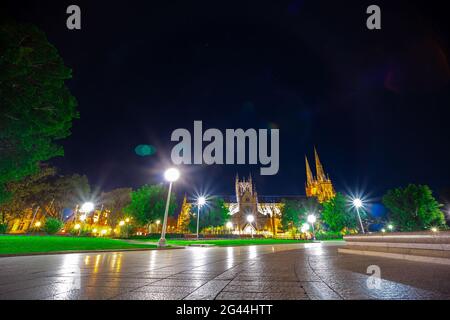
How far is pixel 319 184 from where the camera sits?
110625mm

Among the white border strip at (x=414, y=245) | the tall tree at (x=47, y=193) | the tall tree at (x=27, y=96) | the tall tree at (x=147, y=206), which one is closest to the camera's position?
the white border strip at (x=414, y=245)

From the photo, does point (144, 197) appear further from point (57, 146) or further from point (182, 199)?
point (182, 199)

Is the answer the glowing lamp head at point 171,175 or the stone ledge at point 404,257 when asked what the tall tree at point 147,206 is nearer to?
the glowing lamp head at point 171,175

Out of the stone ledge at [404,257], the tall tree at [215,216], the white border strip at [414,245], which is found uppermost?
the tall tree at [215,216]

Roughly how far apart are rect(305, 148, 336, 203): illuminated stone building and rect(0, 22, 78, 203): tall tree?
105767 millimetres

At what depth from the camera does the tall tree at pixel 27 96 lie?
14.0 m

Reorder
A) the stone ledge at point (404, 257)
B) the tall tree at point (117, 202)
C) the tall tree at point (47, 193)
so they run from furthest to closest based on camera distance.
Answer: the tall tree at point (117, 202) < the tall tree at point (47, 193) < the stone ledge at point (404, 257)

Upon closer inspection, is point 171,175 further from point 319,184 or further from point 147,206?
point 319,184

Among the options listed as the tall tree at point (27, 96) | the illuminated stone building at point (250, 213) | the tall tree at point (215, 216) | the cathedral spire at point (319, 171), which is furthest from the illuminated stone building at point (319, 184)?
the tall tree at point (27, 96)

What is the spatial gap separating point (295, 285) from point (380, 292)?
142cm

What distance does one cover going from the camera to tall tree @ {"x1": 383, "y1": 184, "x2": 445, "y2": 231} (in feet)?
183

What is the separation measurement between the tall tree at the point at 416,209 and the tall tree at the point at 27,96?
73049 millimetres

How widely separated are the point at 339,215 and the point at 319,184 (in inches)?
1995
